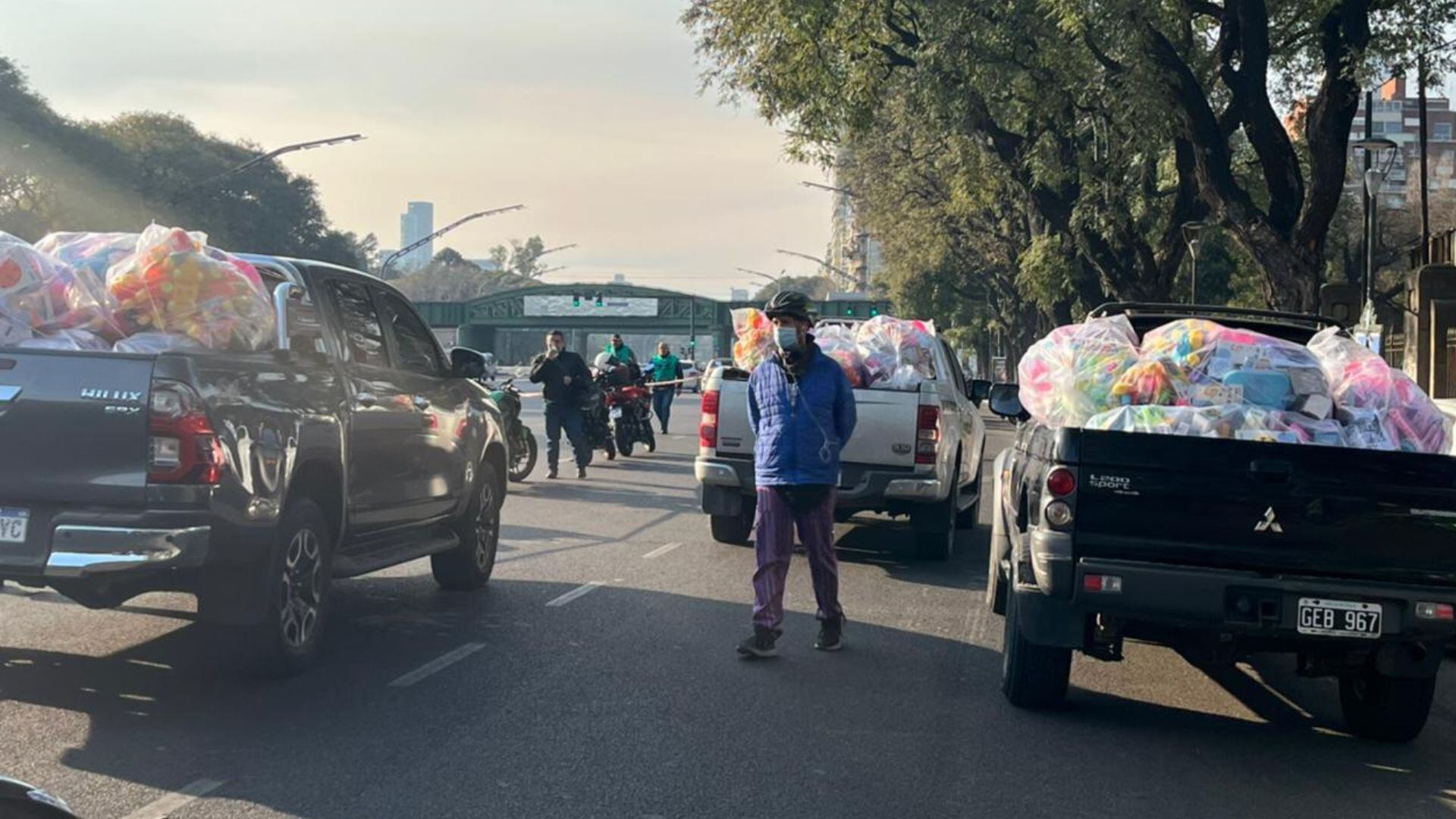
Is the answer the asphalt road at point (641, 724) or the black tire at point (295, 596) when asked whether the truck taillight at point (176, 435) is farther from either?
the asphalt road at point (641, 724)

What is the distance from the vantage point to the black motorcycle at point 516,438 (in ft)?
59.1

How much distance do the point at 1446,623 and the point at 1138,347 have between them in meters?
2.19

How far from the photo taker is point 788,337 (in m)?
8.31

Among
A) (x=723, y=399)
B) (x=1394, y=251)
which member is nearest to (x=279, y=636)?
(x=723, y=399)

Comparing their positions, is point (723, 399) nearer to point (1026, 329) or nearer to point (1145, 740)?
point (1145, 740)

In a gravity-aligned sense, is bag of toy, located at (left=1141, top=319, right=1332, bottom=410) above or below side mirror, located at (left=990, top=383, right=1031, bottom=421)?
above

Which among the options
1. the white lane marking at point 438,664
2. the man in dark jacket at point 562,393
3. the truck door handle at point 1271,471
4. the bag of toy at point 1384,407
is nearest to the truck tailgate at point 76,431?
the white lane marking at point 438,664

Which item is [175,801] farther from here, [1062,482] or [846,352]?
[846,352]

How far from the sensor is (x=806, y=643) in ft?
28.3

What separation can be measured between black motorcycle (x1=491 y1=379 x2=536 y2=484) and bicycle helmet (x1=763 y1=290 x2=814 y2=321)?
970cm

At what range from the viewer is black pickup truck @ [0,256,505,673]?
6277 millimetres

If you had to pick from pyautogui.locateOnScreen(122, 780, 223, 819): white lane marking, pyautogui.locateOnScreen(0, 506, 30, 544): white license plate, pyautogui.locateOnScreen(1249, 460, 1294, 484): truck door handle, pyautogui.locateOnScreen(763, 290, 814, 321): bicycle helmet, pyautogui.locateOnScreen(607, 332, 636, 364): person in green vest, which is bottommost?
pyautogui.locateOnScreen(122, 780, 223, 819): white lane marking

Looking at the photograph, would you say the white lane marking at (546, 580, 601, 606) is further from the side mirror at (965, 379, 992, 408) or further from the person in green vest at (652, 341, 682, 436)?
the person in green vest at (652, 341, 682, 436)

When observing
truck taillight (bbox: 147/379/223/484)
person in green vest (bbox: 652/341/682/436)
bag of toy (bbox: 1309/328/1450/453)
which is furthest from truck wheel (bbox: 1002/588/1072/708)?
person in green vest (bbox: 652/341/682/436)
